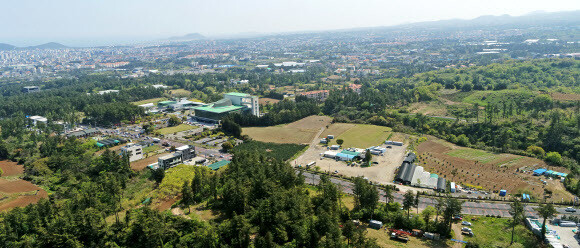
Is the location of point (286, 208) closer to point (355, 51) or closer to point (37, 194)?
point (37, 194)

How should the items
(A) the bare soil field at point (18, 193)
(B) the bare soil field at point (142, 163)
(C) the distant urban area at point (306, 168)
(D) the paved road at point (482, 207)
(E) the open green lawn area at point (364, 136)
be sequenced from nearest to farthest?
(C) the distant urban area at point (306, 168), (D) the paved road at point (482, 207), (A) the bare soil field at point (18, 193), (B) the bare soil field at point (142, 163), (E) the open green lawn area at point (364, 136)

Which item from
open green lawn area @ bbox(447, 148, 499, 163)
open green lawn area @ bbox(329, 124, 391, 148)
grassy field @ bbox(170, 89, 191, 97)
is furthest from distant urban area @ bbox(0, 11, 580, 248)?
grassy field @ bbox(170, 89, 191, 97)

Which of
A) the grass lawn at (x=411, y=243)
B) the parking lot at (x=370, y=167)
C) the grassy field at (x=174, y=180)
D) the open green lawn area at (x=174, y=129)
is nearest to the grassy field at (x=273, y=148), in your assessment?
the parking lot at (x=370, y=167)

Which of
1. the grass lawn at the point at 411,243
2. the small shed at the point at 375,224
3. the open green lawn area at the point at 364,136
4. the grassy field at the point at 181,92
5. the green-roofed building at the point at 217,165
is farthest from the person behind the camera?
the grassy field at the point at 181,92

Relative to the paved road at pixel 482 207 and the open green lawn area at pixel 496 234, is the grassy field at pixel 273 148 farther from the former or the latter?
the open green lawn area at pixel 496 234

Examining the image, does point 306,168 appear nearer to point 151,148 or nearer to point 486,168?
Result: point 486,168

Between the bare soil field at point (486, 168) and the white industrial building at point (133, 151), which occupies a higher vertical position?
the white industrial building at point (133, 151)

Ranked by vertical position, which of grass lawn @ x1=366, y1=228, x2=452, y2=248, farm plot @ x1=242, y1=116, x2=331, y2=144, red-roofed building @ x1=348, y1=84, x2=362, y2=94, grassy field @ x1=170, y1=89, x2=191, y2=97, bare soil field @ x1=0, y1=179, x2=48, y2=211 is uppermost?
grassy field @ x1=170, y1=89, x2=191, y2=97

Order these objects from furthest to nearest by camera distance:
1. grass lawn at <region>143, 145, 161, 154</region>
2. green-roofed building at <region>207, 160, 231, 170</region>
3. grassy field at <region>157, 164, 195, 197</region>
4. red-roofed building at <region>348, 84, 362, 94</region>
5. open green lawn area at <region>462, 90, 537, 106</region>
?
red-roofed building at <region>348, 84, 362, 94</region>
open green lawn area at <region>462, 90, 537, 106</region>
grass lawn at <region>143, 145, 161, 154</region>
green-roofed building at <region>207, 160, 231, 170</region>
grassy field at <region>157, 164, 195, 197</region>

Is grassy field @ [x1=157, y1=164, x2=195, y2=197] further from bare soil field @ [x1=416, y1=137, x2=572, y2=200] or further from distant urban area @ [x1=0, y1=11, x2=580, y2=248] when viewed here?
bare soil field @ [x1=416, y1=137, x2=572, y2=200]
